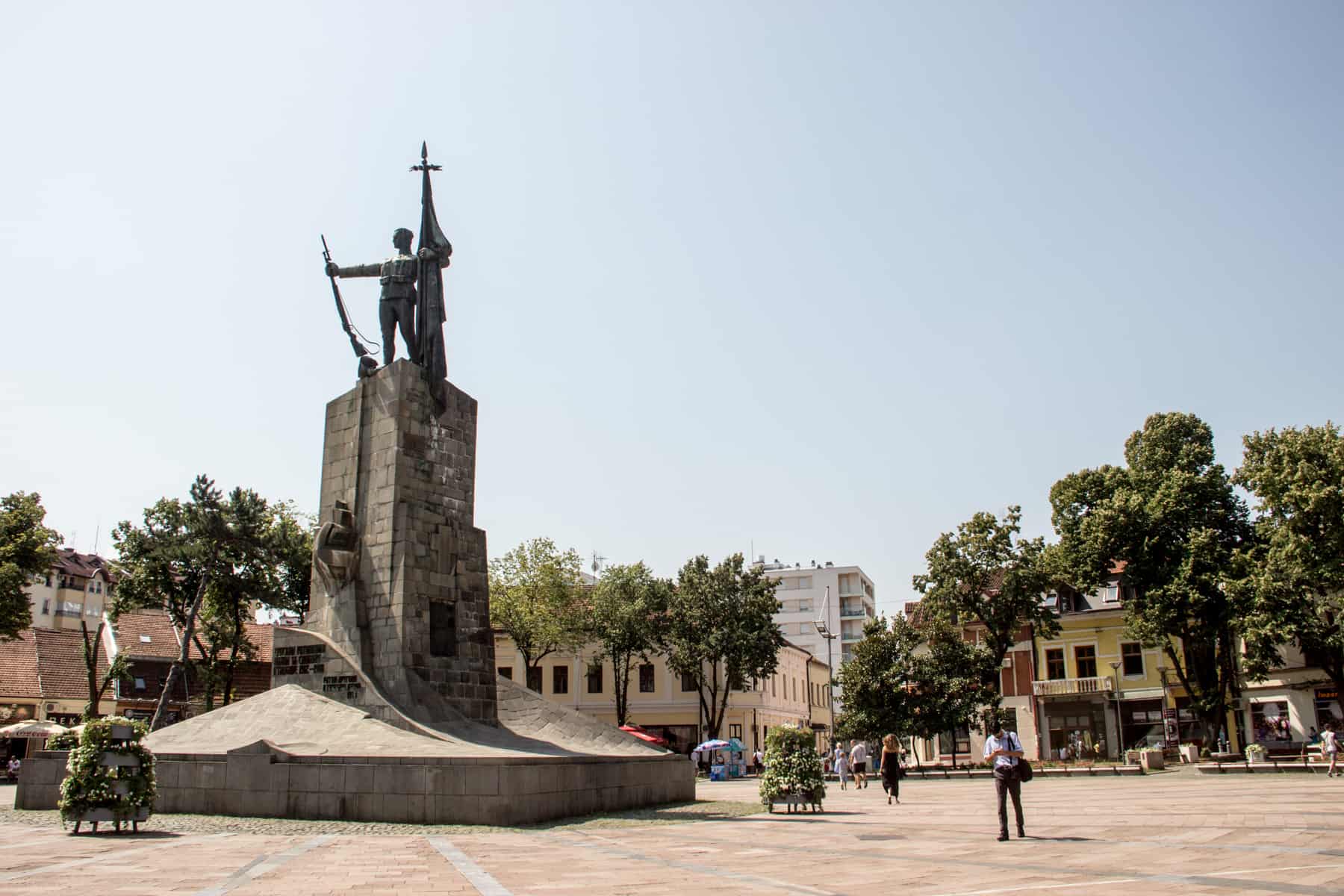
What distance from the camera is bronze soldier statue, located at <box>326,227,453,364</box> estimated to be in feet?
77.2

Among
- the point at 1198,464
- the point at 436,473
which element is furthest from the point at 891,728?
the point at 436,473

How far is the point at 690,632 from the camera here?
5000cm

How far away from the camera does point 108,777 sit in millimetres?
14469

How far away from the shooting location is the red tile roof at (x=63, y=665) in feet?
159

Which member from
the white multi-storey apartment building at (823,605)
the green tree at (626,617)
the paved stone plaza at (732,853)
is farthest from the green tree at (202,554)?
the white multi-storey apartment building at (823,605)

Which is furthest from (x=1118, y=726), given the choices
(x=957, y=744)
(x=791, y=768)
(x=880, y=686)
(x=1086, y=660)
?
(x=791, y=768)

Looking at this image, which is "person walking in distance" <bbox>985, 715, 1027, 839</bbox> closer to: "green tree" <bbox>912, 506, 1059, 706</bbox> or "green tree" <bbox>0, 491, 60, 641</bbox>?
"green tree" <bbox>912, 506, 1059, 706</bbox>

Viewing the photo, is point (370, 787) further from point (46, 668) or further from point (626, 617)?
point (46, 668)

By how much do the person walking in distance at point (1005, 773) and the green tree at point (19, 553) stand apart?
36.2 m

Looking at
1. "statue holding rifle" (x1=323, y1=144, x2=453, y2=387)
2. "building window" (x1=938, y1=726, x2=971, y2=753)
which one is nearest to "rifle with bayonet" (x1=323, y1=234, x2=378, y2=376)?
"statue holding rifle" (x1=323, y1=144, x2=453, y2=387)

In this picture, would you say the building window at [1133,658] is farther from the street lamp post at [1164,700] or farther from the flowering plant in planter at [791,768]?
the flowering plant in planter at [791,768]

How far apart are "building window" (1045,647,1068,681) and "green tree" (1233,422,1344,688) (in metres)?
15.3

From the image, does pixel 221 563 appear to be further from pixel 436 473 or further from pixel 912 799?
pixel 912 799

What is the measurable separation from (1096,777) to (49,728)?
36128 millimetres
